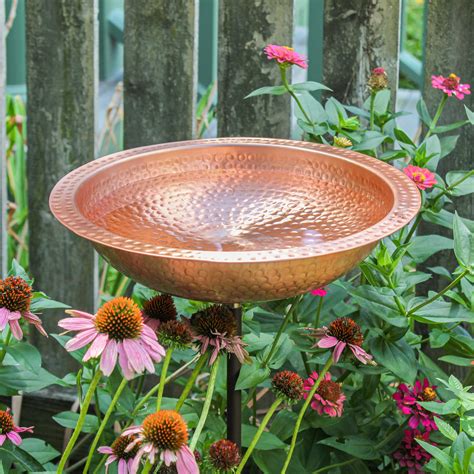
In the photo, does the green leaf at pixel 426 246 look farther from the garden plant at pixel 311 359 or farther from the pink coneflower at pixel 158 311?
the pink coneflower at pixel 158 311

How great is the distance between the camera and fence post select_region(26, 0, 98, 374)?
8.36ft

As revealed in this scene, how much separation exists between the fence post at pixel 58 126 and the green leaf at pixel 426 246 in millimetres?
841

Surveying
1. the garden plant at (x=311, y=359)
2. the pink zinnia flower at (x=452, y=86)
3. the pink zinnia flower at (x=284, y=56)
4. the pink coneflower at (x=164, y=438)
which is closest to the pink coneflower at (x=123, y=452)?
the garden plant at (x=311, y=359)

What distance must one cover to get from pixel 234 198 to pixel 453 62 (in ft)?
2.43

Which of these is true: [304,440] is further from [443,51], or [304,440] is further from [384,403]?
[443,51]

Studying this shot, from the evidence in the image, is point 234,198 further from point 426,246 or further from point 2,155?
point 2,155

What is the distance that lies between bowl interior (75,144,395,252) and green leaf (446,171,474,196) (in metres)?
0.34

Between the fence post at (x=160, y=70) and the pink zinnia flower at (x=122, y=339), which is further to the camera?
the fence post at (x=160, y=70)

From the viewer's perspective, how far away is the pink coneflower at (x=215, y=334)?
1.64 meters

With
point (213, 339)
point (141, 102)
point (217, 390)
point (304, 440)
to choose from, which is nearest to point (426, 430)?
point (304, 440)

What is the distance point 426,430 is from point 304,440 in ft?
0.85

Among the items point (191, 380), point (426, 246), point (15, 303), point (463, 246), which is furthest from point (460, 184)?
point (15, 303)

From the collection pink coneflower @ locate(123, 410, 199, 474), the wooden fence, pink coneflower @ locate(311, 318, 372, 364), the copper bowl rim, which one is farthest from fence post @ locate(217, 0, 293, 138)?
pink coneflower @ locate(123, 410, 199, 474)

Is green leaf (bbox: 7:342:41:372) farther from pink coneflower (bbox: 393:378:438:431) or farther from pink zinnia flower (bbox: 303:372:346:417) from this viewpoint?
pink coneflower (bbox: 393:378:438:431)
